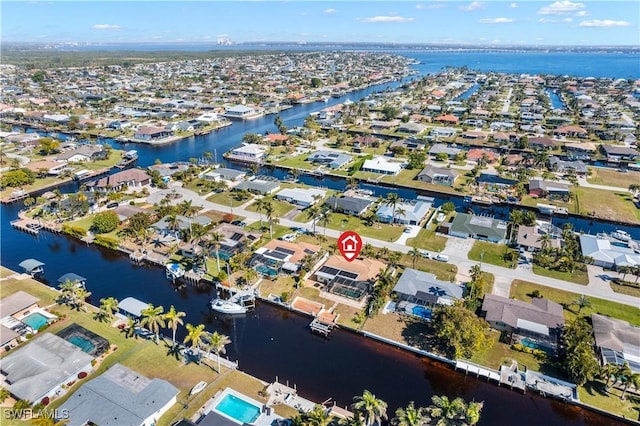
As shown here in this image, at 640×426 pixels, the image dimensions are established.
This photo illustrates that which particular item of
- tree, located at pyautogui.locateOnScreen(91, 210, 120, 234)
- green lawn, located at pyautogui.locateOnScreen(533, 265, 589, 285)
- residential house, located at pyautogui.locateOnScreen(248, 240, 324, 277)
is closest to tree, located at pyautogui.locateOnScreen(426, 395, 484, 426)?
residential house, located at pyautogui.locateOnScreen(248, 240, 324, 277)

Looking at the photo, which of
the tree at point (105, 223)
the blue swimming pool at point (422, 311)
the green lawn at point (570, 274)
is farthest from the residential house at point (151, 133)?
the green lawn at point (570, 274)

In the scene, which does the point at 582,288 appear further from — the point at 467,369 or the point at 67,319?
the point at 67,319

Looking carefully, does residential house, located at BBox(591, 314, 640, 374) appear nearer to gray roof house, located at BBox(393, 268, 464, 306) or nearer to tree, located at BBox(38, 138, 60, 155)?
gray roof house, located at BBox(393, 268, 464, 306)

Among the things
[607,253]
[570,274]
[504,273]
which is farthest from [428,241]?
[607,253]

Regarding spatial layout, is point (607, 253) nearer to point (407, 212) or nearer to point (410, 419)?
point (407, 212)

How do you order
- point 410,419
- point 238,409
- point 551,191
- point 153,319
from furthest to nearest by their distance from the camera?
point 551,191 < point 153,319 < point 238,409 < point 410,419

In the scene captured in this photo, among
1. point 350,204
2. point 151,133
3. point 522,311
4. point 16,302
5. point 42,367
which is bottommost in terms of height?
point 42,367
